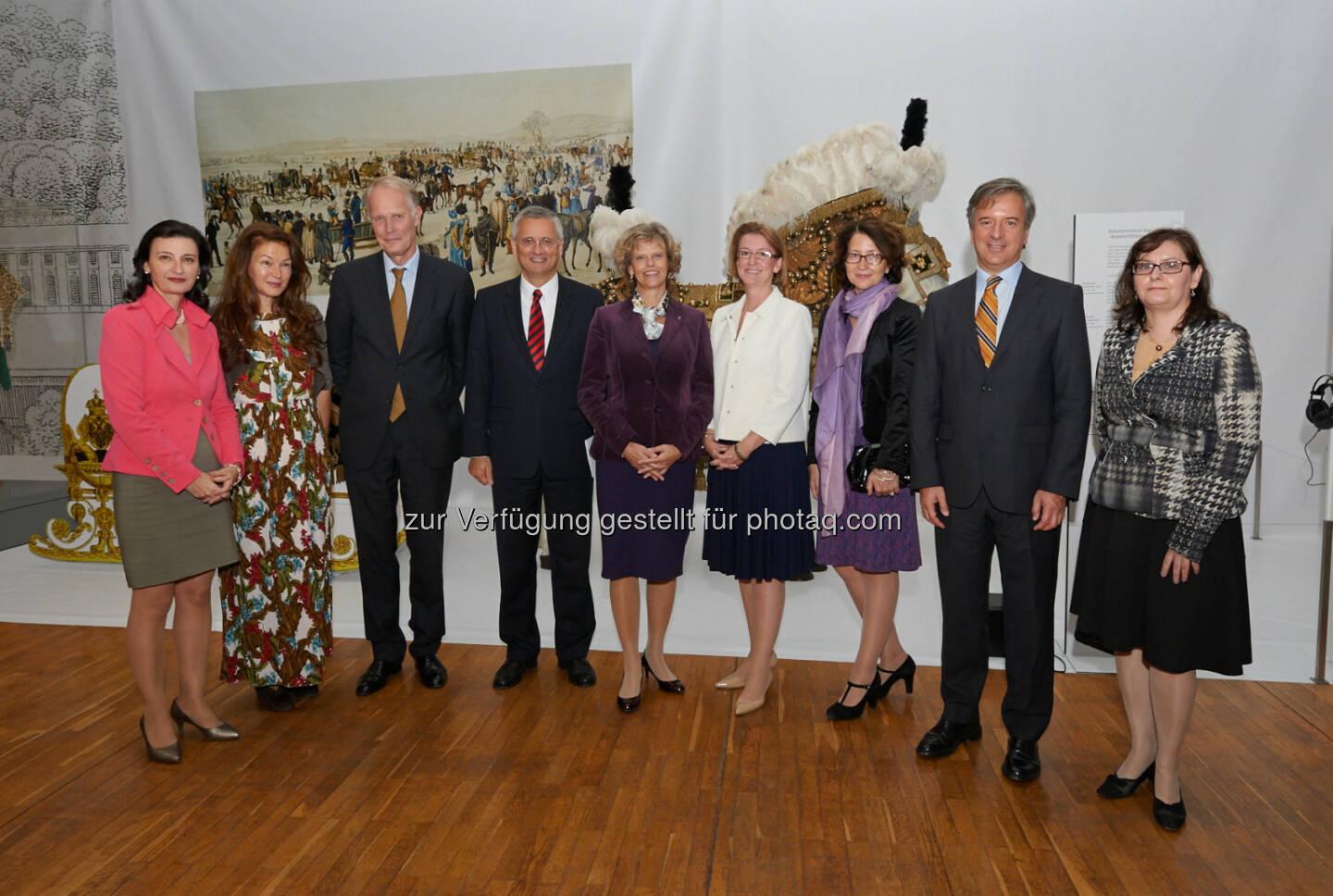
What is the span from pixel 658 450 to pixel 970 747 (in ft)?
4.55

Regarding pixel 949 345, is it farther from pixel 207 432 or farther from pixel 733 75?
pixel 733 75

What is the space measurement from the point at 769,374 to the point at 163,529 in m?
1.97

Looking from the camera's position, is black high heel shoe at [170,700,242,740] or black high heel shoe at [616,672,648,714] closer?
black high heel shoe at [170,700,242,740]

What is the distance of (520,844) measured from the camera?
2547 mm

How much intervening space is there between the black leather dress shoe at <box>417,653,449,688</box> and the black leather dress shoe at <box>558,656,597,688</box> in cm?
47

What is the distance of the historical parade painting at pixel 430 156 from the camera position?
5.84m

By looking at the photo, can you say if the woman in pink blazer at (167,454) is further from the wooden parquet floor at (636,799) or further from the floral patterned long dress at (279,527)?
the wooden parquet floor at (636,799)

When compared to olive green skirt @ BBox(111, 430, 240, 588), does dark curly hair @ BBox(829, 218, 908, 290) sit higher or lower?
higher

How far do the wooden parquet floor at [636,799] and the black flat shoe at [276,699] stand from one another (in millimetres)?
52

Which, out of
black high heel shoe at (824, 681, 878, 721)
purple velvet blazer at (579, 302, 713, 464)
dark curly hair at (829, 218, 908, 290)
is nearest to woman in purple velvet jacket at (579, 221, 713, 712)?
purple velvet blazer at (579, 302, 713, 464)

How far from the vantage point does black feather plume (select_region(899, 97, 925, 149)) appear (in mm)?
4805

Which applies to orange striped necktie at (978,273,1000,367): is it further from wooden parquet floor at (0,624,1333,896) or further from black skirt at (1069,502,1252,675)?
wooden parquet floor at (0,624,1333,896)

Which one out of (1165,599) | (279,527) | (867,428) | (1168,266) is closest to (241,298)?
(279,527)

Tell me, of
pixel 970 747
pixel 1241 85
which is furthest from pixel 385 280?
pixel 1241 85
